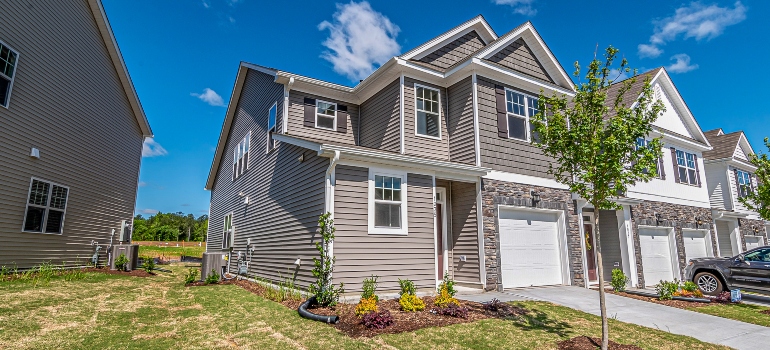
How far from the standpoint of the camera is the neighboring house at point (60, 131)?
10.2 m

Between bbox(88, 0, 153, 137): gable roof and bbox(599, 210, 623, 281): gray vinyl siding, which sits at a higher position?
bbox(88, 0, 153, 137): gable roof

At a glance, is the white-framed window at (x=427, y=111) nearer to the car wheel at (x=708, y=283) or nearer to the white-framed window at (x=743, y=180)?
the car wheel at (x=708, y=283)

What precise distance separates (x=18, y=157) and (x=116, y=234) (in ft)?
21.1

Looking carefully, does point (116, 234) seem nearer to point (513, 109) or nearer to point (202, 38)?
point (202, 38)

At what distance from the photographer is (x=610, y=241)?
1384 cm

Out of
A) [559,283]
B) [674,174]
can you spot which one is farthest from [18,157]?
[674,174]

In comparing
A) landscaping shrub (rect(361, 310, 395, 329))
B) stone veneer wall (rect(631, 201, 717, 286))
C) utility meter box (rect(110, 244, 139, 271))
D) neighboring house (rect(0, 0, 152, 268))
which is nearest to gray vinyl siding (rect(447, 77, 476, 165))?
Result: landscaping shrub (rect(361, 310, 395, 329))

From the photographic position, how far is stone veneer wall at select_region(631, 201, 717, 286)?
1374 cm

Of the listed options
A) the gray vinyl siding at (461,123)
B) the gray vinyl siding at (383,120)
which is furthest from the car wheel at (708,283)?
the gray vinyl siding at (383,120)

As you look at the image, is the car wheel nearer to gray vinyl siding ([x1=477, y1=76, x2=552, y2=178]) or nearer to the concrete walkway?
the concrete walkway

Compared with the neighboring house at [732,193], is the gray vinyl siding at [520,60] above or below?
above

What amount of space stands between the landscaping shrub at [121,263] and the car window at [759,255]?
64.0ft

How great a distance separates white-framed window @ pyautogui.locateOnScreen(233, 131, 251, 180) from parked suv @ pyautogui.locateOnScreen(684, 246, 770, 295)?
15.9m

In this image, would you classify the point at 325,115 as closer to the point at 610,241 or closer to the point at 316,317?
the point at 316,317
